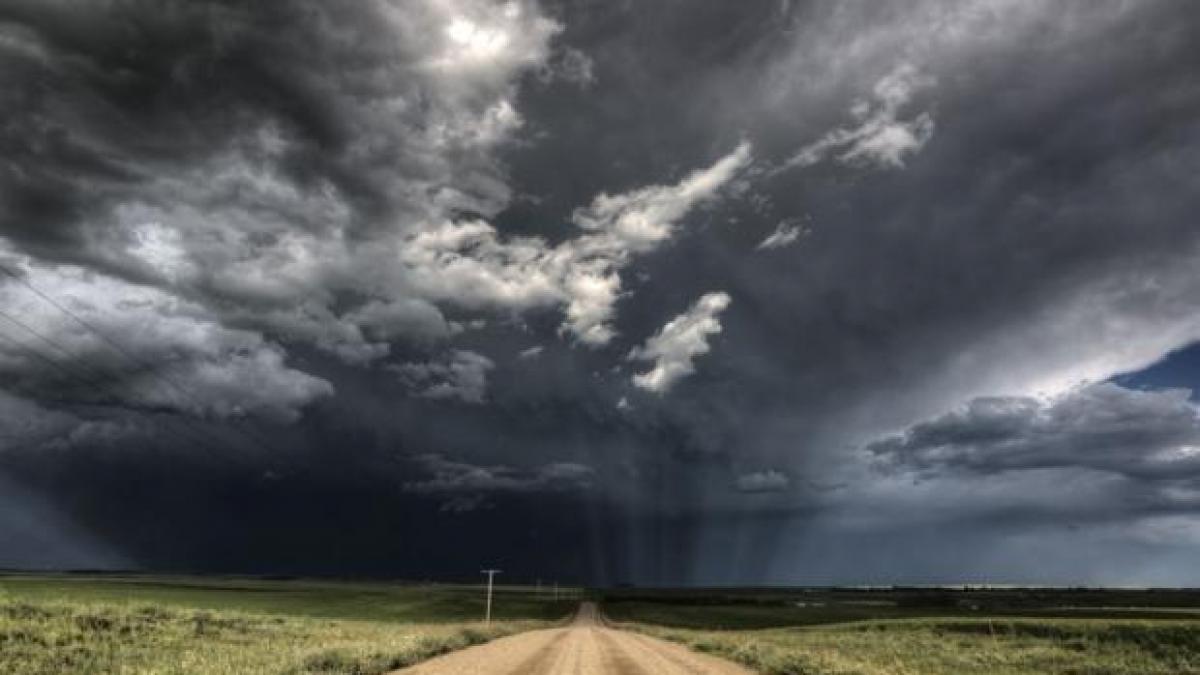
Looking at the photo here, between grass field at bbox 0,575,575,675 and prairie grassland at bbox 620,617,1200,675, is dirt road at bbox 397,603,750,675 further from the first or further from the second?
prairie grassland at bbox 620,617,1200,675

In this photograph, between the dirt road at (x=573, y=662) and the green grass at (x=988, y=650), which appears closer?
the dirt road at (x=573, y=662)

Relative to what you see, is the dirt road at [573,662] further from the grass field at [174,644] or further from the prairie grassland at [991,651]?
the prairie grassland at [991,651]

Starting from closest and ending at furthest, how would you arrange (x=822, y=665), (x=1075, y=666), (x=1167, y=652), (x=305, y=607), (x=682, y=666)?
(x=822, y=665), (x=682, y=666), (x=1075, y=666), (x=1167, y=652), (x=305, y=607)

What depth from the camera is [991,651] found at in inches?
1924

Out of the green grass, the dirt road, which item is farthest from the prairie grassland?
the dirt road

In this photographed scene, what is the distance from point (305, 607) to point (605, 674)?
8572 cm

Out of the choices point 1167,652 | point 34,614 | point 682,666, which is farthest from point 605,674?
point 1167,652

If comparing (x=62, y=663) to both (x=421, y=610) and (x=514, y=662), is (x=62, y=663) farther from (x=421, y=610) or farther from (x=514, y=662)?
(x=421, y=610)

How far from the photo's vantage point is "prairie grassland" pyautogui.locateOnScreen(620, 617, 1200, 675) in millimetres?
35562

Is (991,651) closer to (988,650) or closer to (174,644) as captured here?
(988,650)

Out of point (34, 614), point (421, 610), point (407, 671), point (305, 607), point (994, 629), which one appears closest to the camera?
point (407, 671)

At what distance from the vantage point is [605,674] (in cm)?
2852

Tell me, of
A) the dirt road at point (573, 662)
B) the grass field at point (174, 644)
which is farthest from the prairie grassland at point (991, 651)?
the grass field at point (174, 644)

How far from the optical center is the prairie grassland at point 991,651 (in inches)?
1400
